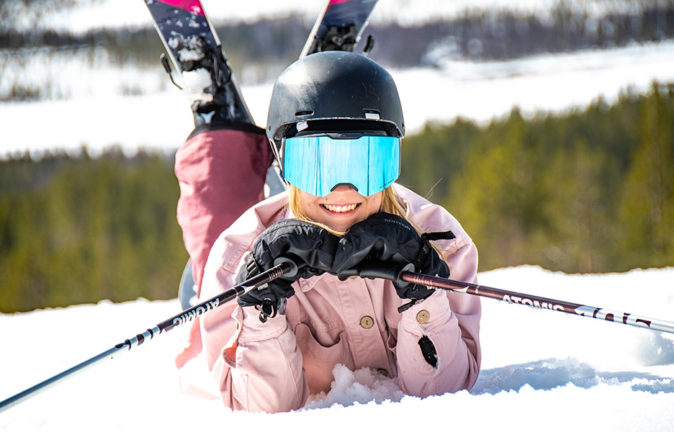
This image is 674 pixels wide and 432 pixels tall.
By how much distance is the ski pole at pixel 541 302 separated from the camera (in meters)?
1.65

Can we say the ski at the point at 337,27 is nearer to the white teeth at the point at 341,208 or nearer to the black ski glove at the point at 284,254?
the white teeth at the point at 341,208

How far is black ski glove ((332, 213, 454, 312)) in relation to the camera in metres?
1.86

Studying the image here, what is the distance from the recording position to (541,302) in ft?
5.73

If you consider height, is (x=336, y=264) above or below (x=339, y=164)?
below

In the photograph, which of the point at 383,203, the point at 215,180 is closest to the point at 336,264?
the point at 383,203

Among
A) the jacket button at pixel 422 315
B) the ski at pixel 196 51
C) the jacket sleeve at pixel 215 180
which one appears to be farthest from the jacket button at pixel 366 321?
the ski at pixel 196 51

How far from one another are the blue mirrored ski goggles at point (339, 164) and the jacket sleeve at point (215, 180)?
1104 millimetres

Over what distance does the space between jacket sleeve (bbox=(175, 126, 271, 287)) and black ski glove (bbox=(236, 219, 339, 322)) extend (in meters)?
1.21

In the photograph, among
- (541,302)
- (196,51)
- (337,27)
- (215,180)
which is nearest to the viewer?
(541,302)

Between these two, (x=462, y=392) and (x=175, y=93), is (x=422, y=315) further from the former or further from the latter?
(x=175, y=93)

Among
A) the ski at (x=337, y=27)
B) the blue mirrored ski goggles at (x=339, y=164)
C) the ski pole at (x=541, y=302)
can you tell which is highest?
the ski at (x=337, y=27)

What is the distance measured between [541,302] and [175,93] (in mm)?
108121

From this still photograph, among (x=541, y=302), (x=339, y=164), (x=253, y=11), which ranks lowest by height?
(x=253, y=11)

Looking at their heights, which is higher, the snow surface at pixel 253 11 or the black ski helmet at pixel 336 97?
the black ski helmet at pixel 336 97
